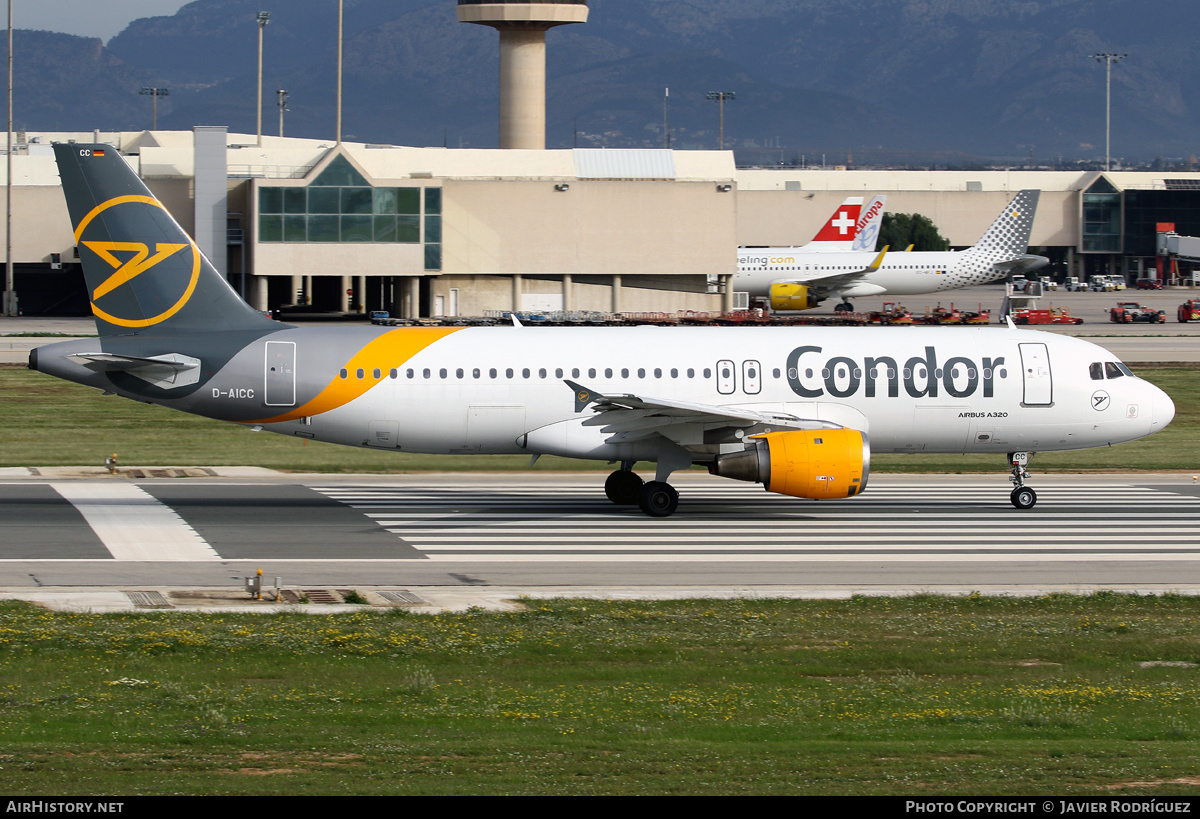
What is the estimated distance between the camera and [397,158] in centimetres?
9519

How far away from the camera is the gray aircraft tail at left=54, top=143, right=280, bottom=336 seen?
1150 inches

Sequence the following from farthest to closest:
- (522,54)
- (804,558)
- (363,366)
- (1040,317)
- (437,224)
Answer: (522,54), (437,224), (1040,317), (363,366), (804,558)

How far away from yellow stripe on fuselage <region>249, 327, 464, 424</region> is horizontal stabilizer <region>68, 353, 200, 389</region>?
1717 millimetres

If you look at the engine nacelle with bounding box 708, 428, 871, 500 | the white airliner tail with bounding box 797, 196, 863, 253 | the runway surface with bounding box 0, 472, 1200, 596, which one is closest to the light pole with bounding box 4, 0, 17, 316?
the white airliner tail with bounding box 797, 196, 863, 253

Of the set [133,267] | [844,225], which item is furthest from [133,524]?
[844,225]

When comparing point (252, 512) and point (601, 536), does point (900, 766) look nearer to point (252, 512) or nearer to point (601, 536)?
point (601, 536)

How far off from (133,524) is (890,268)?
85.7 meters

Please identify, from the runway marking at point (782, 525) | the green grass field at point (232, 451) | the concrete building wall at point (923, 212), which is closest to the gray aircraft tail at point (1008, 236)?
the concrete building wall at point (923, 212)

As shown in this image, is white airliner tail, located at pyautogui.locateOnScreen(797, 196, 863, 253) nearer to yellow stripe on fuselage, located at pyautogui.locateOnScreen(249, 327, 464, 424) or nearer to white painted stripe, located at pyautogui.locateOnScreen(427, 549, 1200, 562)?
yellow stripe on fuselage, located at pyautogui.locateOnScreen(249, 327, 464, 424)

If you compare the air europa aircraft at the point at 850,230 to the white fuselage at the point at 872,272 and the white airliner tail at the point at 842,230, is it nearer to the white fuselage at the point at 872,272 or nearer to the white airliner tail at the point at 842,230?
the white airliner tail at the point at 842,230

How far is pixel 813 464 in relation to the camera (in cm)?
2778

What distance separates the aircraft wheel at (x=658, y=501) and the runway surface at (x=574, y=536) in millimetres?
252

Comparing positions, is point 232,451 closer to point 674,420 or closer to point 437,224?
point 674,420
